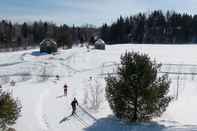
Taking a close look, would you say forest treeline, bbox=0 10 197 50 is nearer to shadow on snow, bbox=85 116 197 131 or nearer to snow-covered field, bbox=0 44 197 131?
snow-covered field, bbox=0 44 197 131

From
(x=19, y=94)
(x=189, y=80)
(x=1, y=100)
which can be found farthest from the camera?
(x=189, y=80)

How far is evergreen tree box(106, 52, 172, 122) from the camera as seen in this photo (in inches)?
1051

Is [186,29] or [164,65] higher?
[186,29]

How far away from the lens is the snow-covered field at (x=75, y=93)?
27469mm

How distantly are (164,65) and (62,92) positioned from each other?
27191 millimetres

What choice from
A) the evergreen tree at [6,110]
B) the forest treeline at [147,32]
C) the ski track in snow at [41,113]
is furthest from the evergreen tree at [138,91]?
the forest treeline at [147,32]

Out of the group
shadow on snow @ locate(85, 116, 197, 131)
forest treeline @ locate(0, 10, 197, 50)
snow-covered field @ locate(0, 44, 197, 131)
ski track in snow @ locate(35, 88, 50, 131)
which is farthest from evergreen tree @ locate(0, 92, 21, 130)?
forest treeline @ locate(0, 10, 197, 50)

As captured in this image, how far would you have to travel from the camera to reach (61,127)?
90.3 feet

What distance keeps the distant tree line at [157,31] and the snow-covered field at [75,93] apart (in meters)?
53.7

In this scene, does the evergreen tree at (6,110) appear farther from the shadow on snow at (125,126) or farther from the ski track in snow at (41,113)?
the shadow on snow at (125,126)

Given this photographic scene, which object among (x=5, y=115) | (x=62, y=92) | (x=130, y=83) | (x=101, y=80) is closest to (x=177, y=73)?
(x=101, y=80)

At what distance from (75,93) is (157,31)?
9857cm

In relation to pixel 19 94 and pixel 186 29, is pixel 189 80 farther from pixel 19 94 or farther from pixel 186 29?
pixel 186 29


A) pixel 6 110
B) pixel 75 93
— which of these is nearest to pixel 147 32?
pixel 75 93
